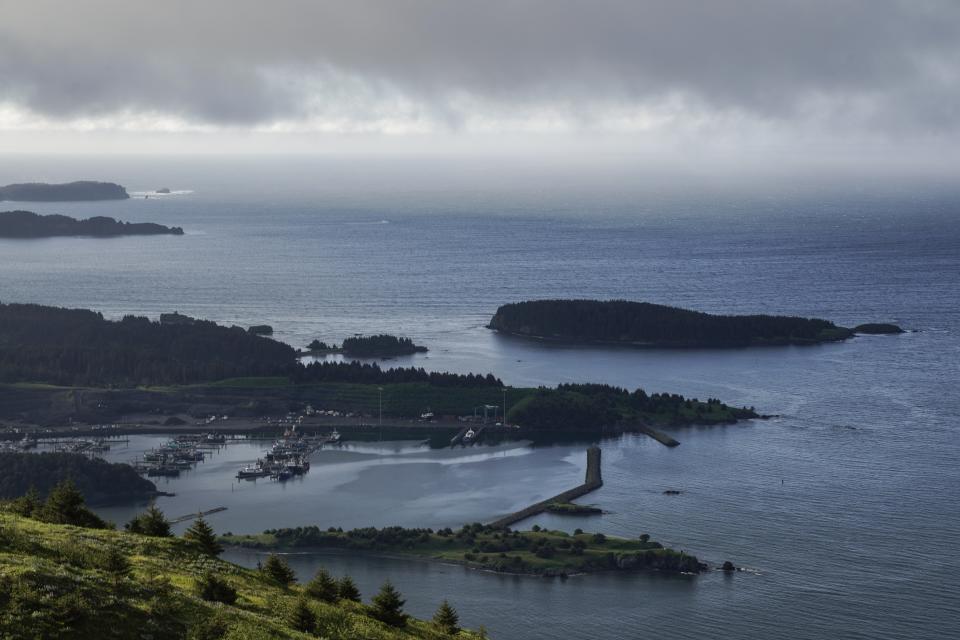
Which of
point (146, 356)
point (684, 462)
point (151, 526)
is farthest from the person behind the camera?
point (146, 356)

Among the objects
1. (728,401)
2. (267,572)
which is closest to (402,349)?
(728,401)

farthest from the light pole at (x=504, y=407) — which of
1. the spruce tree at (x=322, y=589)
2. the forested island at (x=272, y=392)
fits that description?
the spruce tree at (x=322, y=589)

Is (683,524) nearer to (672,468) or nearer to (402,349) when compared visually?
(672,468)

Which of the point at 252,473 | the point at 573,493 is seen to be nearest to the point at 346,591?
the point at 573,493

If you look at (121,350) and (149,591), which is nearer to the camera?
(149,591)

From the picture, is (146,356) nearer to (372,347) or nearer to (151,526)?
(372,347)

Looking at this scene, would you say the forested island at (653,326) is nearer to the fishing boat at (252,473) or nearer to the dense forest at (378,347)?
the dense forest at (378,347)

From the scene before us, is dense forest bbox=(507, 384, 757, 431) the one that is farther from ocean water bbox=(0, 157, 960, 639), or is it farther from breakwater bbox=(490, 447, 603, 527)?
breakwater bbox=(490, 447, 603, 527)
